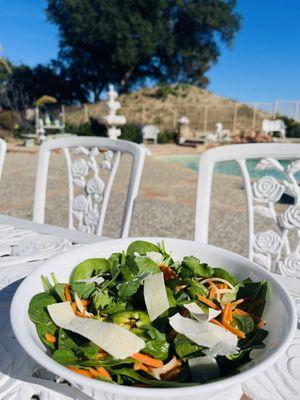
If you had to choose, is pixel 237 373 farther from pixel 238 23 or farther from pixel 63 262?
pixel 238 23

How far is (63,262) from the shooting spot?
72 centimetres

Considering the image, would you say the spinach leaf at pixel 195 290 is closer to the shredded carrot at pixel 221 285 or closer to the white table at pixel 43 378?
the shredded carrot at pixel 221 285

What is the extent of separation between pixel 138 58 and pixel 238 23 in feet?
26.2

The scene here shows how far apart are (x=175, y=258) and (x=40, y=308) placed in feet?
1.15

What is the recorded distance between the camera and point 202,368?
0.45m

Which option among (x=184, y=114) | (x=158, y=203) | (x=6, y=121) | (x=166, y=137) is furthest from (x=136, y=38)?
(x=158, y=203)

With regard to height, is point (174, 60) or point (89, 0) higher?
point (89, 0)

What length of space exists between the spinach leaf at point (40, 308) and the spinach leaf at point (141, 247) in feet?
0.72

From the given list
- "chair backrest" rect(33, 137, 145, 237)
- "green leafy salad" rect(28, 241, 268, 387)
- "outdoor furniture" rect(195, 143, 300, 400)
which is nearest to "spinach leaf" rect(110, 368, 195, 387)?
"green leafy salad" rect(28, 241, 268, 387)

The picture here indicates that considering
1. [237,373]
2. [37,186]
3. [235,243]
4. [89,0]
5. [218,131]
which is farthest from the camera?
[89,0]

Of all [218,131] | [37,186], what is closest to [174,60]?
[218,131]

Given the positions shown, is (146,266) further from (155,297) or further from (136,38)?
(136,38)

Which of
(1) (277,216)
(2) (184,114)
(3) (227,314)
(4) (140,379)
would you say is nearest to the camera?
(4) (140,379)

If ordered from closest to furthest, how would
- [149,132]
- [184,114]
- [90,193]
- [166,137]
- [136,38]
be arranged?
[90,193], [149,132], [166,137], [184,114], [136,38]
